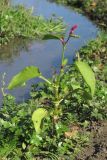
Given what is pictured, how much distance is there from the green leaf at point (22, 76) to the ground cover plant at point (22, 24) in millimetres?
6096

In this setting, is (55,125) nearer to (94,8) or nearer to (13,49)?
(13,49)

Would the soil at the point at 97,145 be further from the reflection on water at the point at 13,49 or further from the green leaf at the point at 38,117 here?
the reflection on water at the point at 13,49

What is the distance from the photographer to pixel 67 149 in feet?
16.5

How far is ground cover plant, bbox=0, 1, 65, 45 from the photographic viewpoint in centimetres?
1091

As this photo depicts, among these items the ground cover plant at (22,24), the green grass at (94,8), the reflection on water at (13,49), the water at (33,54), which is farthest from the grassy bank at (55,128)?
the green grass at (94,8)

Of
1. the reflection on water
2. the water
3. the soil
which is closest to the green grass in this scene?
the water

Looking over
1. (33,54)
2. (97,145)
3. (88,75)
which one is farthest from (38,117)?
(33,54)

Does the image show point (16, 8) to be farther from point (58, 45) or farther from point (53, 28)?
point (58, 45)

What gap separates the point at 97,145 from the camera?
16.9ft

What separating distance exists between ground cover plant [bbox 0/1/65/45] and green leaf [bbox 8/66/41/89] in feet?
20.0

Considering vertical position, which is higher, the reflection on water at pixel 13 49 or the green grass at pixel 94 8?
the reflection on water at pixel 13 49

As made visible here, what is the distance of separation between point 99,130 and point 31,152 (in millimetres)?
1020

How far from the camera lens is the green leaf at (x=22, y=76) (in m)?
4.37

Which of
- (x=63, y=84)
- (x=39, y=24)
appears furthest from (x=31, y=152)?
(x=39, y=24)
